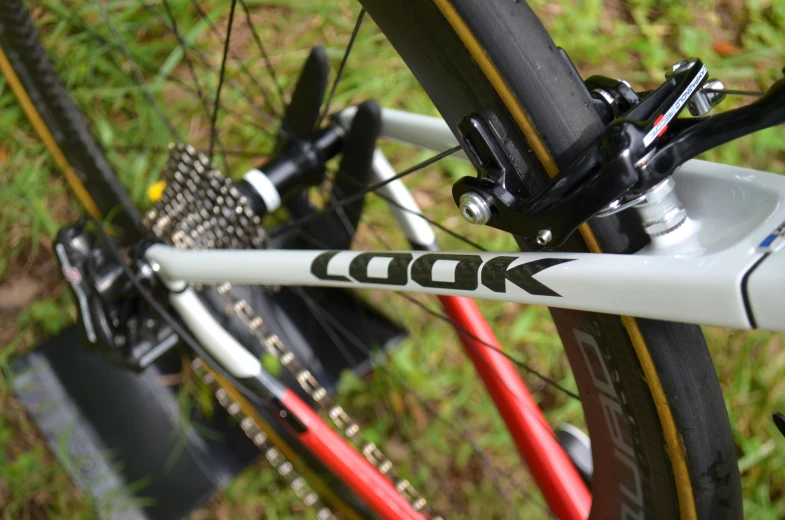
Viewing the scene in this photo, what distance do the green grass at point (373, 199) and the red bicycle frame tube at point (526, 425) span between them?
251 mm

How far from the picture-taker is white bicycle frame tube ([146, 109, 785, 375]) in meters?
0.43

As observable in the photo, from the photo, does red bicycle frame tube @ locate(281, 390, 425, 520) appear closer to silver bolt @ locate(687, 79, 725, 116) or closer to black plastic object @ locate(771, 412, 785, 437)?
black plastic object @ locate(771, 412, 785, 437)

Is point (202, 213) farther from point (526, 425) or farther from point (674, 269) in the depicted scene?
point (674, 269)

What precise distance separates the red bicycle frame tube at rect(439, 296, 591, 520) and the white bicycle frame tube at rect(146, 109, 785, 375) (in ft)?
0.79

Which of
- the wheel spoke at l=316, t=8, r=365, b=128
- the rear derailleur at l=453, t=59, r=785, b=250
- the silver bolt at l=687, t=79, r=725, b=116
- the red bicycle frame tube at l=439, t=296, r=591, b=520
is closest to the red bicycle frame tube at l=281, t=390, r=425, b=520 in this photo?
the red bicycle frame tube at l=439, t=296, r=591, b=520

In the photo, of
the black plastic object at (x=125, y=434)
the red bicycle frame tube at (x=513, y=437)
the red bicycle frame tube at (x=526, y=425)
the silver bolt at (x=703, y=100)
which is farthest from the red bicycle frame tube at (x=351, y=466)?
the silver bolt at (x=703, y=100)

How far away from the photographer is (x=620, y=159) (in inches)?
17.4

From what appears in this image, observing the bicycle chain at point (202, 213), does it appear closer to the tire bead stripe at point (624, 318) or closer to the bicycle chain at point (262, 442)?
the bicycle chain at point (262, 442)

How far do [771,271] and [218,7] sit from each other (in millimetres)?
1332

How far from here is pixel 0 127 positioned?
137 centimetres

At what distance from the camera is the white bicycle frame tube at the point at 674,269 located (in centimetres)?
43

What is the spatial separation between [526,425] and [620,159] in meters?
0.57

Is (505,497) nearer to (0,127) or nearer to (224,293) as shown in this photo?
(224,293)

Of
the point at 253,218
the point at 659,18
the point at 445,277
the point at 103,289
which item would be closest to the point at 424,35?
the point at 445,277
